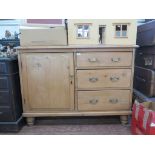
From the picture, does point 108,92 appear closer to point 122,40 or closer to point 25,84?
point 122,40

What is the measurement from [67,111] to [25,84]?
484 millimetres

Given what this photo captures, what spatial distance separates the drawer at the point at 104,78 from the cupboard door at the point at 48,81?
4.1 inches

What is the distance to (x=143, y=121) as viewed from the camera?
4.09 ft

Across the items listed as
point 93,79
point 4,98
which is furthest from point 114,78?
point 4,98

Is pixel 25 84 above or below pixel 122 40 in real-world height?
below

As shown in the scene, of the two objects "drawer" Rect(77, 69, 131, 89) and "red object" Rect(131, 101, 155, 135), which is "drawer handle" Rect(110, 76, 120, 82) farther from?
"red object" Rect(131, 101, 155, 135)

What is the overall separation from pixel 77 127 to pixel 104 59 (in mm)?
729

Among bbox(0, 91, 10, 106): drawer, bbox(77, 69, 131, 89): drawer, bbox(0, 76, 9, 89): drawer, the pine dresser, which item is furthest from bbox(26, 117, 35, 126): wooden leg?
bbox(77, 69, 131, 89): drawer

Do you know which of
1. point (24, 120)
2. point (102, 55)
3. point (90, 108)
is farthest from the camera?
point (24, 120)

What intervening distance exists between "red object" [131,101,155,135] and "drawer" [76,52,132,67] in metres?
0.42

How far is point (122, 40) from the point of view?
4.86ft

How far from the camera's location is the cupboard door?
57.4 inches
